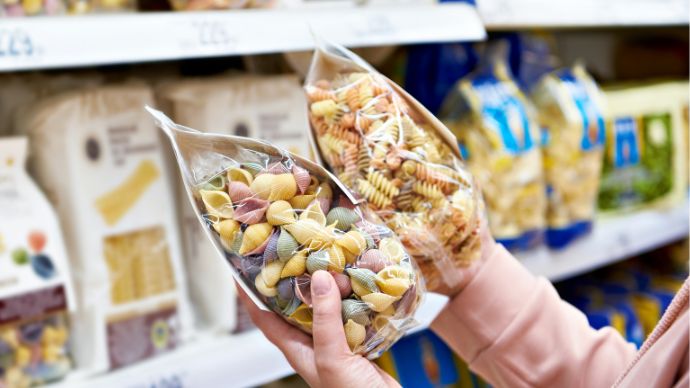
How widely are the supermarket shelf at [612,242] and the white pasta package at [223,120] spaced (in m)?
0.51

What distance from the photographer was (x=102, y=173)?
98cm

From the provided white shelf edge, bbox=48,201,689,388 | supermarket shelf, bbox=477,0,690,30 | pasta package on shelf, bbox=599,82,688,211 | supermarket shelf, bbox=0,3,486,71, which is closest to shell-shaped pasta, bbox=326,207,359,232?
white shelf edge, bbox=48,201,689,388

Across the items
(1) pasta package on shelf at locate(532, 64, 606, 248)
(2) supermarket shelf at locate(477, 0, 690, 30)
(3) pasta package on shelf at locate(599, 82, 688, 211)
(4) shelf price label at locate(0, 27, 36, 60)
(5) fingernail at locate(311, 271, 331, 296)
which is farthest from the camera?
(3) pasta package on shelf at locate(599, 82, 688, 211)

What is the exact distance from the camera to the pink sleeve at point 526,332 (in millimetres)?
760

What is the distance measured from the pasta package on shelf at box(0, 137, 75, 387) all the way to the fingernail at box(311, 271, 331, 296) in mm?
519

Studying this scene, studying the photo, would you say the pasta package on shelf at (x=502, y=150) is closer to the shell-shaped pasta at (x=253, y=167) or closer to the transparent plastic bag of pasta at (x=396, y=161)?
the transparent plastic bag of pasta at (x=396, y=161)

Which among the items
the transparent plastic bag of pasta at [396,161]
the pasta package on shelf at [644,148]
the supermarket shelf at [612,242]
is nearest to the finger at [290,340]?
the transparent plastic bag of pasta at [396,161]

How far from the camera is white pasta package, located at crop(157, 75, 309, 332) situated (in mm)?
1045

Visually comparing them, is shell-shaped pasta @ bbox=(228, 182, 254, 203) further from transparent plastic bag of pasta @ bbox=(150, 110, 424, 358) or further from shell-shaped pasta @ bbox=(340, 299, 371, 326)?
shell-shaped pasta @ bbox=(340, 299, 371, 326)

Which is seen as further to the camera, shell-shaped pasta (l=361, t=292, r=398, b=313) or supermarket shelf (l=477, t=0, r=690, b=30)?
supermarket shelf (l=477, t=0, r=690, b=30)

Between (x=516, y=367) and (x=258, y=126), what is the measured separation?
0.51 metres

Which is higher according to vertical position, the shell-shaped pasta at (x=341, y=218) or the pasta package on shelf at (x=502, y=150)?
the shell-shaped pasta at (x=341, y=218)

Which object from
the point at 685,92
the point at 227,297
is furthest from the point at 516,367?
the point at 685,92

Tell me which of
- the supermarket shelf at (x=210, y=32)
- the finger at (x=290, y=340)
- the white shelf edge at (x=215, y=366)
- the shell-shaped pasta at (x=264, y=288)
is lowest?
the white shelf edge at (x=215, y=366)
